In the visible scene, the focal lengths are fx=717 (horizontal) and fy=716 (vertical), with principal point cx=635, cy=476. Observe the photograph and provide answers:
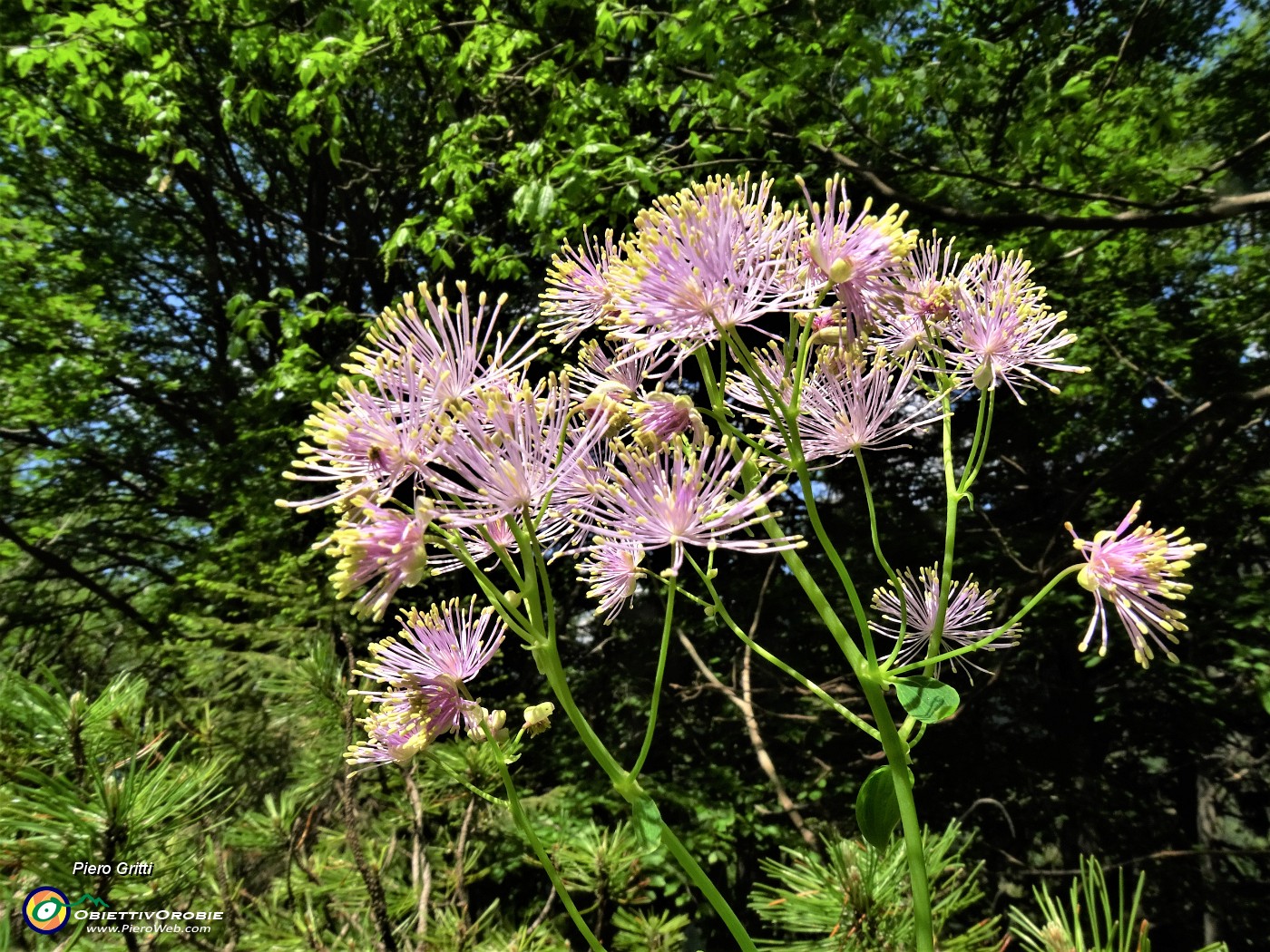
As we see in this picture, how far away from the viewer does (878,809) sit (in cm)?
54

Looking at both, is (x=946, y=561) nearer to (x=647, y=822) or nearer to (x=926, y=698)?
(x=926, y=698)

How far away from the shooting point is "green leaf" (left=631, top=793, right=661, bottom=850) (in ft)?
1.48

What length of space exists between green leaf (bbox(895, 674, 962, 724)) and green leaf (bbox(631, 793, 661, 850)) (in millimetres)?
183

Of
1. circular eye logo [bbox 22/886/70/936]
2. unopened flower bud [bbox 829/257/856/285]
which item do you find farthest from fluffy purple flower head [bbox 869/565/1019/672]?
circular eye logo [bbox 22/886/70/936]

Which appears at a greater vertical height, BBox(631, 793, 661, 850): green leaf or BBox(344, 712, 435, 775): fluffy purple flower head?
BBox(631, 793, 661, 850): green leaf

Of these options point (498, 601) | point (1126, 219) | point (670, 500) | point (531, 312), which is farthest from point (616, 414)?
point (531, 312)

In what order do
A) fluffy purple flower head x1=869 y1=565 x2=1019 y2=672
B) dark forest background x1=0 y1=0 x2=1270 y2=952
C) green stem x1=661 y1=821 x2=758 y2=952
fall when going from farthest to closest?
1. dark forest background x1=0 y1=0 x2=1270 y2=952
2. fluffy purple flower head x1=869 y1=565 x2=1019 y2=672
3. green stem x1=661 y1=821 x2=758 y2=952

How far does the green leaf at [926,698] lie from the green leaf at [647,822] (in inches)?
7.2

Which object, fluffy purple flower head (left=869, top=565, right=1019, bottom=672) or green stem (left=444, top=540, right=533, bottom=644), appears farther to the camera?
fluffy purple flower head (left=869, top=565, right=1019, bottom=672)

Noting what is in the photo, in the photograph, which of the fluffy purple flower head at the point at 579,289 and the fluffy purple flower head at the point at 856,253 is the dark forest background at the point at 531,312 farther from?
the fluffy purple flower head at the point at 856,253

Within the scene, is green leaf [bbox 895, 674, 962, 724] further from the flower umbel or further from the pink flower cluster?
the flower umbel

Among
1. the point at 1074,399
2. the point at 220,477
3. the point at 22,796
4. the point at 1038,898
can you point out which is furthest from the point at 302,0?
the point at 1074,399

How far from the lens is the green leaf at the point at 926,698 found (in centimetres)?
49

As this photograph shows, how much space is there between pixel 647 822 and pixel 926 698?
0.70 ft
